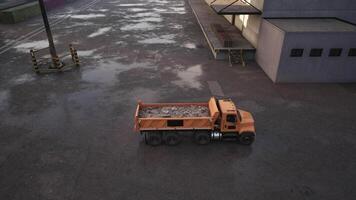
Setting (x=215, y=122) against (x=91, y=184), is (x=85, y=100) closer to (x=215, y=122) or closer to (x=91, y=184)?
(x=91, y=184)

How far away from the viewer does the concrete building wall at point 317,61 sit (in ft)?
62.5

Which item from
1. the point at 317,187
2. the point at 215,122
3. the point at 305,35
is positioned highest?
the point at 305,35

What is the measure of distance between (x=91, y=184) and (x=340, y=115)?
50.3 feet

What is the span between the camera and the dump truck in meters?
13.4

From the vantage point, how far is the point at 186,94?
19234 millimetres

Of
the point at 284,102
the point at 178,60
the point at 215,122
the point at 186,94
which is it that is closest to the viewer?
the point at 215,122

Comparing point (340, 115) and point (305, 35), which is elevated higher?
point (305, 35)

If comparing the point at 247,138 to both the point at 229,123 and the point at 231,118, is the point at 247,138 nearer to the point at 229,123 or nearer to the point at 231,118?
the point at 229,123

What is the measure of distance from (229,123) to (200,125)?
1508 mm

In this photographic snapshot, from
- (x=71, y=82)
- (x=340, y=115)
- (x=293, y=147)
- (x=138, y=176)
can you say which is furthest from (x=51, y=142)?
(x=340, y=115)

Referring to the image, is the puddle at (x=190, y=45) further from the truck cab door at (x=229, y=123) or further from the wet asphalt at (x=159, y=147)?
the truck cab door at (x=229, y=123)

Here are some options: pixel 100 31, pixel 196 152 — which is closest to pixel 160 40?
pixel 100 31

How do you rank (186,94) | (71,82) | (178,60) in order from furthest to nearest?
(178,60), (71,82), (186,94)

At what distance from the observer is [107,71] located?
920 inches
